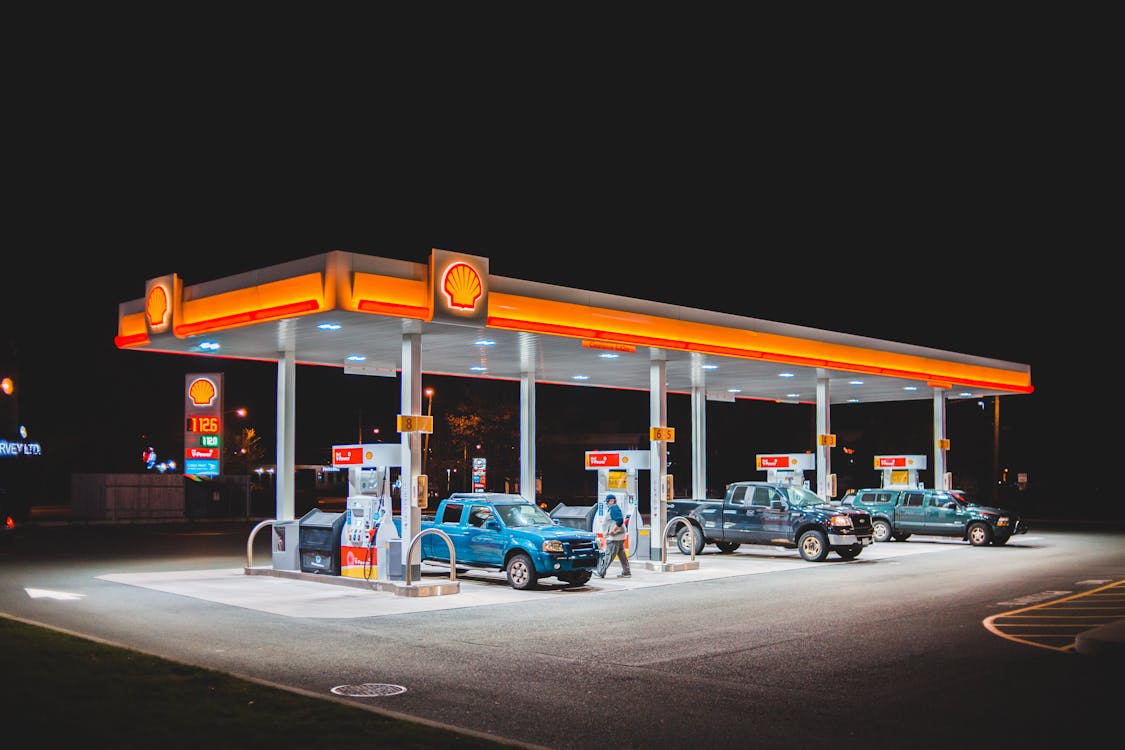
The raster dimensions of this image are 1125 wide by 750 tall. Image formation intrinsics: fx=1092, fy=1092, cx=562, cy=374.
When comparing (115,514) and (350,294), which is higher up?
(350,294)

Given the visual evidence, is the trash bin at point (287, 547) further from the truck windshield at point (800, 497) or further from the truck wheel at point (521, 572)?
the truck windshield at point (800, 497)

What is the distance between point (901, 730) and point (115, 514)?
42875 millimetres

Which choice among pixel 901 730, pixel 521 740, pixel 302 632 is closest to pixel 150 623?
pixel 302 632

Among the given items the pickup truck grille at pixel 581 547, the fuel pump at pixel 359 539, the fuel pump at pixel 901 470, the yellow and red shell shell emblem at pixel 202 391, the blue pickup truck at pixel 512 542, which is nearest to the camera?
the blue pickup truck at pixel 512 542

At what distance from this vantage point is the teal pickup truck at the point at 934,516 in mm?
29906

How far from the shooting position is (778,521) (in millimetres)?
25906

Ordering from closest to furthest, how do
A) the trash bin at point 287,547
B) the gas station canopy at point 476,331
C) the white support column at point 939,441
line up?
the gas station canopy at point 476,331 < the trash bin at point 287,547 < the white support column at point 939,441

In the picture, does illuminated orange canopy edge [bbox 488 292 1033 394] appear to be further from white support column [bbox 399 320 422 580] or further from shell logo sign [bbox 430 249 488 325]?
white support column [bbox 399 320 422 580]

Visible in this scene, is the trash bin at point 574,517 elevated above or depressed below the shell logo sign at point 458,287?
below

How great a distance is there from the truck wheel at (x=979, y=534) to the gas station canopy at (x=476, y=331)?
14.4 feet

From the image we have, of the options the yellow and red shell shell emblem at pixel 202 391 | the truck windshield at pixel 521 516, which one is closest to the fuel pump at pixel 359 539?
the truck windshield at pixel 521 516

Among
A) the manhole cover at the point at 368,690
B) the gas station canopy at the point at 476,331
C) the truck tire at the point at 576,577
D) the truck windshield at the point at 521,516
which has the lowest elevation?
the truck tire at the point at 576,577

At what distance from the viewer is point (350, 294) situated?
Result: 16391 mm

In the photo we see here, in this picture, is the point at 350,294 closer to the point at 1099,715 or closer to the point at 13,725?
the point at 13,725
